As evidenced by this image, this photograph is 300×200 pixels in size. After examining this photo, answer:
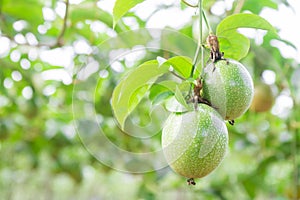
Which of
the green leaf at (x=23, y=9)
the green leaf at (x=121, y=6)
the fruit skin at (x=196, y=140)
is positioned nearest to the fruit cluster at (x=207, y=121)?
the fruit skin at (x=196, y=140)

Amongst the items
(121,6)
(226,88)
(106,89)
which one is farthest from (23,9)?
(226,88)

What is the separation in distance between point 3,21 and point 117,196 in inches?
318

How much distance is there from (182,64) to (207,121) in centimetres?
10

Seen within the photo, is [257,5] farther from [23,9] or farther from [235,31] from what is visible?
[23,9]

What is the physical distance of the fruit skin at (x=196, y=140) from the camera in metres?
0.68

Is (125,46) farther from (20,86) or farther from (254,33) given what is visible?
(20,86)

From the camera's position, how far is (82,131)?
1.61 meters

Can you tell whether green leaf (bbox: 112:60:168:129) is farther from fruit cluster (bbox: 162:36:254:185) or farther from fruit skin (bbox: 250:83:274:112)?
fruit skin (bbox: 250:83:274:112)

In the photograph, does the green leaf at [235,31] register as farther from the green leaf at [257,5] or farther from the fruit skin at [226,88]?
the green leaf at [257,5]

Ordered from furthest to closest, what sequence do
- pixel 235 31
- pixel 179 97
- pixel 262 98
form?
pixel 262 98, pixel 235 31, pixel 179 97

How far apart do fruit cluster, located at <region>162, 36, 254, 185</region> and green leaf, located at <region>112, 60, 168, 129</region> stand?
0.23ft

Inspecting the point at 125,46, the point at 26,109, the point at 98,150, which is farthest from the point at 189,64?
the point at 26,109

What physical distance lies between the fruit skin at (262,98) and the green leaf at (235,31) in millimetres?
1089

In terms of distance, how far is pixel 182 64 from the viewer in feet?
2.35
